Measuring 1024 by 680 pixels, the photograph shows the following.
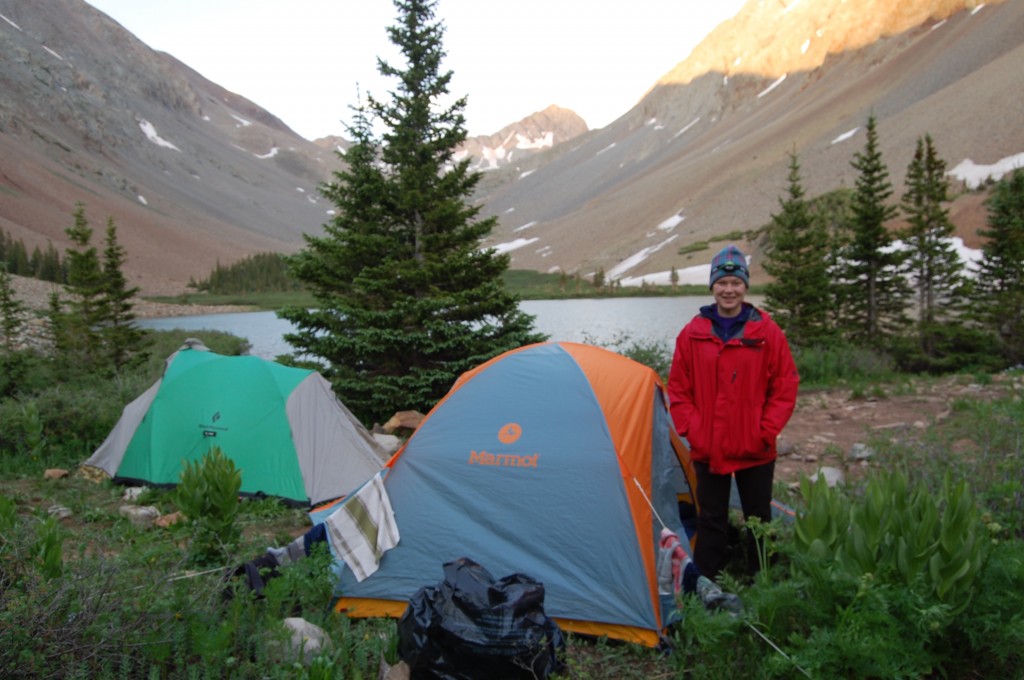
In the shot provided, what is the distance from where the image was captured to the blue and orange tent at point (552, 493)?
3711mm

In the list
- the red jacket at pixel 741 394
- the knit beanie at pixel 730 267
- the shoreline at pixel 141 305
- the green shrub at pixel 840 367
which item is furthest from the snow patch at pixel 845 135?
the red jacket at pixel 741 394

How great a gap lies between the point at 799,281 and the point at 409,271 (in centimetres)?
1060

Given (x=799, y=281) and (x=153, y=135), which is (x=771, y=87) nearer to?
(x=799, y=281)

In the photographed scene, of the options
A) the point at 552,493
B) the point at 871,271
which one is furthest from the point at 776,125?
the point at 552,493

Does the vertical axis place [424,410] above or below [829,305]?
below

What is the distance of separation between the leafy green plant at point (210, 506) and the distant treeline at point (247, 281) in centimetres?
8764

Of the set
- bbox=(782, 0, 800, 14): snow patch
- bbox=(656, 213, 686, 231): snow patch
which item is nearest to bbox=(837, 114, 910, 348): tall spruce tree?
bbox=(656, 213, 686, 231): snow patch

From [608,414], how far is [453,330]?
20.4 feet

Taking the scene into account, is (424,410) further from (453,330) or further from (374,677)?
(374,677)

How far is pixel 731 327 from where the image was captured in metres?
3.82

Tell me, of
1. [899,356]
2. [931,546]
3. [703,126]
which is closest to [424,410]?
[931,546]

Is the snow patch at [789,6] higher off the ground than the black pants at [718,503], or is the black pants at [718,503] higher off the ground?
the snow patch at [789,6]

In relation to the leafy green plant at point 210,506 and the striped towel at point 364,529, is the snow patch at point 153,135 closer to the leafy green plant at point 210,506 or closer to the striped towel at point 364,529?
the leafy green plant at point 210,506

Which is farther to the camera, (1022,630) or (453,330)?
(453,330)
